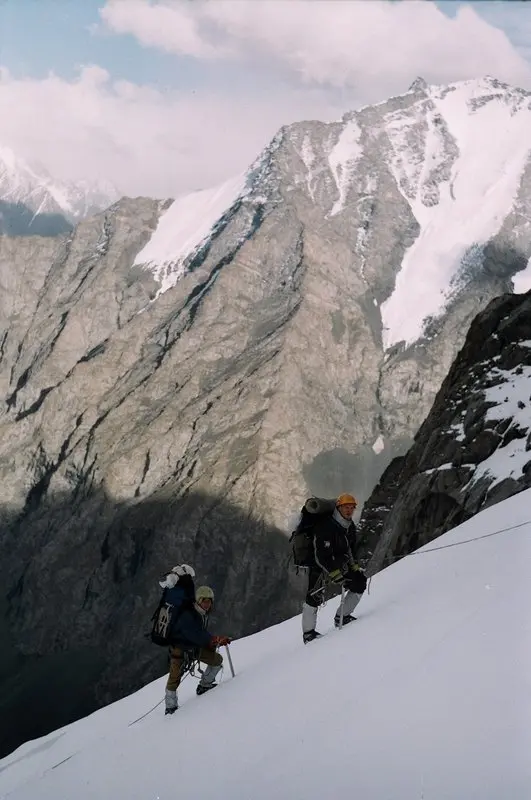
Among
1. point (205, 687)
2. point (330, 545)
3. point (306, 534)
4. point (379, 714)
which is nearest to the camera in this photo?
point (379, 714)

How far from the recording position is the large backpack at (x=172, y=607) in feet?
46.0

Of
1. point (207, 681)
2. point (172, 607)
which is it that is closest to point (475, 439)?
point (207, 681)

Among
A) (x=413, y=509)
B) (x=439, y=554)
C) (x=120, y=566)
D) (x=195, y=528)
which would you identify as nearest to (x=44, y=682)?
(x=120, y=566)

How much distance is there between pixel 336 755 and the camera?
7887 millimetres

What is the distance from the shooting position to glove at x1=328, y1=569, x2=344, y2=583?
1360 centimetres

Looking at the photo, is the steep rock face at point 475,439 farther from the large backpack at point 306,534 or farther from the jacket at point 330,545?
the large backpack at point 306,534

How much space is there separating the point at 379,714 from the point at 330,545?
18.6 feet

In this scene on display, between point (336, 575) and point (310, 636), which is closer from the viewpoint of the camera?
point (336, 575)

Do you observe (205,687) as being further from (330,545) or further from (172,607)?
(330,545)

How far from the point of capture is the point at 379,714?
26.9 feet

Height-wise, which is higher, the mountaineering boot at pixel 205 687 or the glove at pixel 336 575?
the glove at pixel 336 575

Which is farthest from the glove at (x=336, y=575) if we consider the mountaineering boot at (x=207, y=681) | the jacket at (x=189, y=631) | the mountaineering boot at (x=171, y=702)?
the mountaineering boot at (x=171, y=702)

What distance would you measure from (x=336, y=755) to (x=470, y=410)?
35498 millimetres

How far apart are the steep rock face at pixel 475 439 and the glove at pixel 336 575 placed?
53.9 ft
